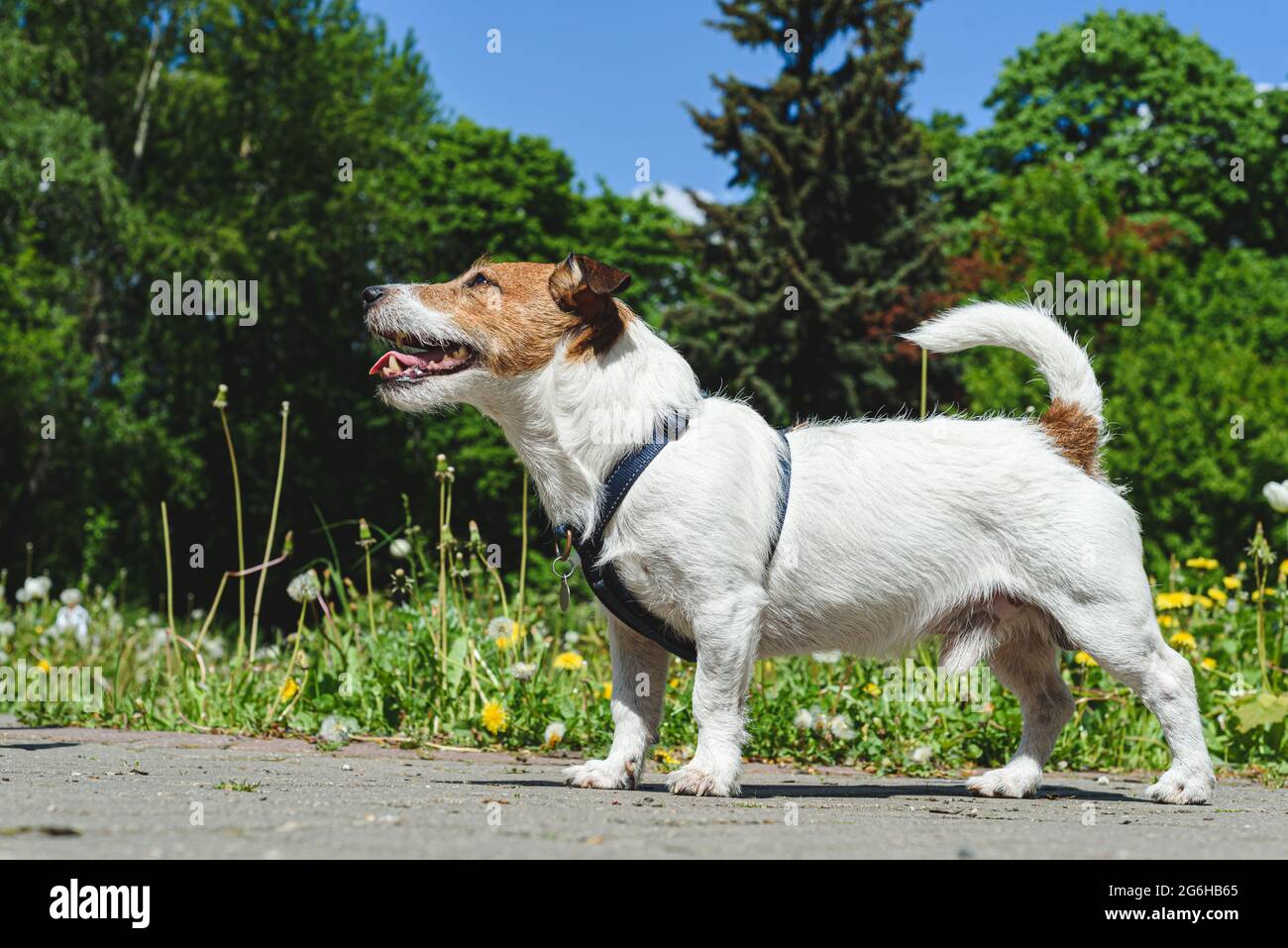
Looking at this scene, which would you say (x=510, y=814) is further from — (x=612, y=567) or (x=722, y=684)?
(x=612, y=567)

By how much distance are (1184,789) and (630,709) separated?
80.4 inches

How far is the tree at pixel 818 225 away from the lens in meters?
28.0

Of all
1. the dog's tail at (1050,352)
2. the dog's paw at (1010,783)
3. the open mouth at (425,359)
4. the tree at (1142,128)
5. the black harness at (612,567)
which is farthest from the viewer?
the tree at (1142,128)

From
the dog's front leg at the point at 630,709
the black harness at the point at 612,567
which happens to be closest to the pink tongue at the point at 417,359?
the black harness at the point at 612,567

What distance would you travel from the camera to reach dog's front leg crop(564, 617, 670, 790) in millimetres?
4559

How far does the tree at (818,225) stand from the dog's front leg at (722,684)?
2286cm

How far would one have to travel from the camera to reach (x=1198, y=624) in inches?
304

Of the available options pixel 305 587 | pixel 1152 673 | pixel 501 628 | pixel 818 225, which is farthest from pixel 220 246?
pixel 1152 673

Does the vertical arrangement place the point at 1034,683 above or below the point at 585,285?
below

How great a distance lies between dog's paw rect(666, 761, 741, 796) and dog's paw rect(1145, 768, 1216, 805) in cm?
164

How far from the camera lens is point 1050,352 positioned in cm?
513

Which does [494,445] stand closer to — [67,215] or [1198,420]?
[67,215]

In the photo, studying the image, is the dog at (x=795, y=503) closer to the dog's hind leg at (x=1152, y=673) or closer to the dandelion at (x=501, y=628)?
the dog's hind leg at (x=1152, y=673)

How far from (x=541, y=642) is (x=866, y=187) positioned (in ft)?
81.2
